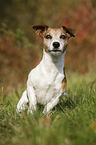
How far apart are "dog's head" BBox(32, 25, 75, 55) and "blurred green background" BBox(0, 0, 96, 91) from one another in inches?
158

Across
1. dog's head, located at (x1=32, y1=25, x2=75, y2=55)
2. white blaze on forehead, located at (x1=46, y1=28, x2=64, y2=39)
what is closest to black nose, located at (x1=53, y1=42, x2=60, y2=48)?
dog's head, located at (x1=32, y1=25, x2=75, y2=55)

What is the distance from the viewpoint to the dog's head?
3183 millimetres

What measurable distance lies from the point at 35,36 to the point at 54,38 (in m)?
8.66

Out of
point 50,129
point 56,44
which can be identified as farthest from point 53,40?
point 50,129

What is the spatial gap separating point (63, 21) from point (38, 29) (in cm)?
855

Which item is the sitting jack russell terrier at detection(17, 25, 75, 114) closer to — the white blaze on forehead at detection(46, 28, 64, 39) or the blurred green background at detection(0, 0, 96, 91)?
the white blaze on forehead at detection(46, 28, 64, 39)

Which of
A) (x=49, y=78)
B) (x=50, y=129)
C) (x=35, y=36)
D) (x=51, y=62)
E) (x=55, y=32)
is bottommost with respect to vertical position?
(x=50, y=129)

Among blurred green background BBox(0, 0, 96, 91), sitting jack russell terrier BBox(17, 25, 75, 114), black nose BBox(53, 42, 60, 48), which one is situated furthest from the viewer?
blurred green background BBox(0, 0, 96, 91)

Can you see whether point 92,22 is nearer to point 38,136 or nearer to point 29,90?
point 29,90

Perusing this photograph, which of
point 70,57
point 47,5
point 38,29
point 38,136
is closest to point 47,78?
point 38,29

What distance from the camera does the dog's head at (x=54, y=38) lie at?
318 cm

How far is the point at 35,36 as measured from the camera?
11.9 m

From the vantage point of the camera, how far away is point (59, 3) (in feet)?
47.2

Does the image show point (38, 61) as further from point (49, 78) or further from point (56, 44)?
point (56, 44)
